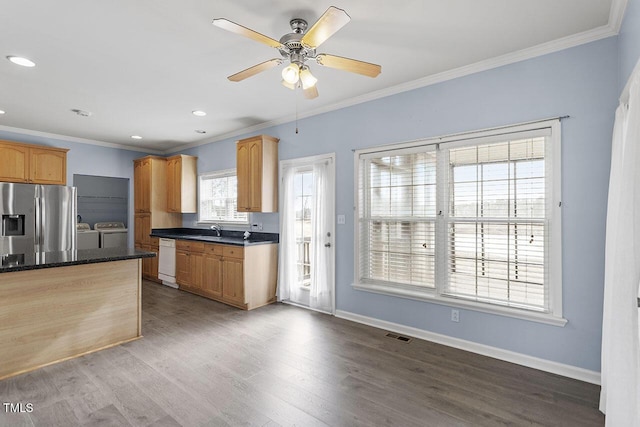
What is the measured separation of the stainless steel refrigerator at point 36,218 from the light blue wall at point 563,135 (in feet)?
16.0

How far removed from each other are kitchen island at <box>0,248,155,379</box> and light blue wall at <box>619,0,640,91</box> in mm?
4118

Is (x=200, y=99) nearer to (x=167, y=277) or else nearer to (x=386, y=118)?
(x=386, y=118)

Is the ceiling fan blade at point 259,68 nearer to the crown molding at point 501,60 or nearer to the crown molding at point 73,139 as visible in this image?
the crown molding at point 501,60

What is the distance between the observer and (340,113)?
4090 mm

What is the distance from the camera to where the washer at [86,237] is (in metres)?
6.09

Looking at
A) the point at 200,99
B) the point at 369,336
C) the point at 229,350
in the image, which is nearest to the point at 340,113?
the point at 200,99

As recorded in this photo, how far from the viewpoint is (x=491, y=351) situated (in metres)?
2.94

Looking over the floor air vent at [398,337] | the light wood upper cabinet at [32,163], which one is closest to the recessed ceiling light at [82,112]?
the light wood upper cabinet at [32,163]

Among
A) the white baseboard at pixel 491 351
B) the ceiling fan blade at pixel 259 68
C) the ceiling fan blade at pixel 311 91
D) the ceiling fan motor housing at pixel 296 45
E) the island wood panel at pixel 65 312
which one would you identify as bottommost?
the white baseboard at pixel 491 351

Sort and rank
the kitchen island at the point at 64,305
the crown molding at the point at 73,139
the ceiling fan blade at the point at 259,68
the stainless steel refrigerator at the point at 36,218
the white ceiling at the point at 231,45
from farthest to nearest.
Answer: the crown molding at the point at 73,139, the stainless steel refrigerator at the point at 36,218, the kitchen island at the point at 64,305, the ceiling fan blade at the point at 259,68, the white ceiling at the point at 231,45

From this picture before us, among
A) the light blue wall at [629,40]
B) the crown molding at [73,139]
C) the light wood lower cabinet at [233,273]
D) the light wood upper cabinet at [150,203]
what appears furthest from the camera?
the light wood upper cabinet at [150,203]

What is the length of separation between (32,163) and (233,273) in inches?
145

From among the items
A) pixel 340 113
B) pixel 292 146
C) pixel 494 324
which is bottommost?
pixel 494 324

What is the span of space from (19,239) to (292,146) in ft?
13.7
